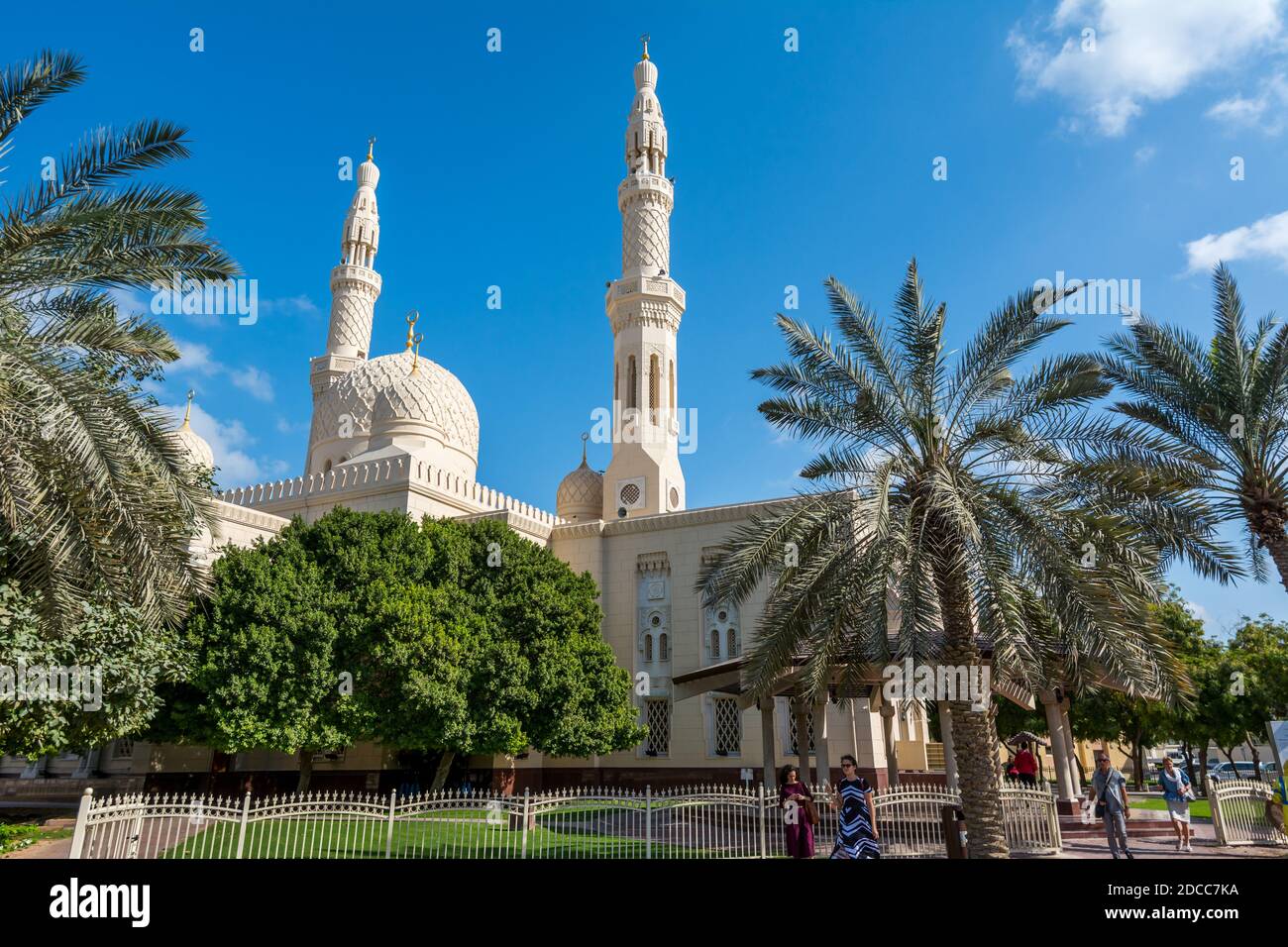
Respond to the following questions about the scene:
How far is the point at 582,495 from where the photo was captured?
3105cm

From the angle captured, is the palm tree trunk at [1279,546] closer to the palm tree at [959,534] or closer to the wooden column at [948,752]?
the palm tree at [959,534]

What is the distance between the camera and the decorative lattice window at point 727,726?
24.0 m

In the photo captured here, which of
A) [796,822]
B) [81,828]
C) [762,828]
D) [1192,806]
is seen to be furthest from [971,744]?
[1192,806]

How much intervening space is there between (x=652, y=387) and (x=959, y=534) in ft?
63.3

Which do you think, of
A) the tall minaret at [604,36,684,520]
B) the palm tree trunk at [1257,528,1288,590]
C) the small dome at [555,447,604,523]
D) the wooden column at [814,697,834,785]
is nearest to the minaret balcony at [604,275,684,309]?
the tall minaret at [604,36,684,520]

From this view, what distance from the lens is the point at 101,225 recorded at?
32.1 feet

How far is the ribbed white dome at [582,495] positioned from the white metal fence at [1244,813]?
1994 cm

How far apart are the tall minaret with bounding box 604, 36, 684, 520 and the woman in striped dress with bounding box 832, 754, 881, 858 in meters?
18.8

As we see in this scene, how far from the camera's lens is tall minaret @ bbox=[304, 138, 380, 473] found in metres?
34.3

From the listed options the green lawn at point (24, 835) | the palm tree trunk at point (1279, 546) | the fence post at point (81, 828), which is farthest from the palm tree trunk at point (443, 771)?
the palm tree trunk at point (1279, 546)

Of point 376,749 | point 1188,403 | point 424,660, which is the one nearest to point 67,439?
point 424,660
